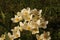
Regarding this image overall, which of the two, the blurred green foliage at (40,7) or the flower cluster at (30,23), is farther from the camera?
the blurred green foliage at (40,7)

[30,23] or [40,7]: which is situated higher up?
[40,7]

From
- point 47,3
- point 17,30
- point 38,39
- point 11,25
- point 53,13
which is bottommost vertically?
point 38,39

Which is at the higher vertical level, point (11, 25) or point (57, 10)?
point (57, 10)

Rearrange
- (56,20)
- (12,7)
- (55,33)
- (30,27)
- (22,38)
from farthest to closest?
(12,7) → (56,20) → (55,33) → (22,38) → (30,27)

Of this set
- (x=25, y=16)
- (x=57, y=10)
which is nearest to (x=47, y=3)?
(x=57, y=10)

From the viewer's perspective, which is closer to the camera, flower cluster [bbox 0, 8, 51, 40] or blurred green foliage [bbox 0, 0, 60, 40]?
flower cluster [bbox 0, 8, 51, 40]

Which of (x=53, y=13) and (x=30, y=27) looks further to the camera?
(x=53, y=13)

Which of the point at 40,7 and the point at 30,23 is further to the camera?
the point at 40,7

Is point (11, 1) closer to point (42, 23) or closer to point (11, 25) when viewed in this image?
point (11, 25)

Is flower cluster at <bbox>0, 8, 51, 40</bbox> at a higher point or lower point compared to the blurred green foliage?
lower

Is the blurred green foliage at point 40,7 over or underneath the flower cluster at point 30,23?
over

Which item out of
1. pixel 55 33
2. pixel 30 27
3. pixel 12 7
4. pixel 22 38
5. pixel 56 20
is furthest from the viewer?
pixel 12 7
